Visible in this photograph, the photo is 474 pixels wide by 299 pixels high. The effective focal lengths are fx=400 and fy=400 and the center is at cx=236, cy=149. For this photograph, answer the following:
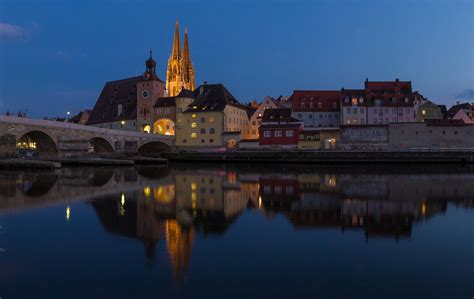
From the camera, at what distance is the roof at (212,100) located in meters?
65.7

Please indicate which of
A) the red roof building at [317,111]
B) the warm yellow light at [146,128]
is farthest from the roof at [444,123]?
the warm yellow light at [146,128]

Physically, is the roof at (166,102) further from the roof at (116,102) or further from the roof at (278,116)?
the roof at (278,116)

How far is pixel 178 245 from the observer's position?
972 centimetres

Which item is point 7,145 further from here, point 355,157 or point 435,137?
point 435,137

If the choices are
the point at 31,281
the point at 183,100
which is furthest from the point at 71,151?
the point at 31,281

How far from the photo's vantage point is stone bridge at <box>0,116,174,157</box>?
38.4 m

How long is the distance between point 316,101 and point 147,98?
31242 millimetres

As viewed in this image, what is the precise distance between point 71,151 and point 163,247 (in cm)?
4002

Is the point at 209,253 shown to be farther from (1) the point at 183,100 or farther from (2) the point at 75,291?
(1) the point at 183,100

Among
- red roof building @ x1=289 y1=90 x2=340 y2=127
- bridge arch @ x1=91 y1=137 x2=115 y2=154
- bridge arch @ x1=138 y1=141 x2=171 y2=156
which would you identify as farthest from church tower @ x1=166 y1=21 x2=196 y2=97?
bridge arch @ x1=91 y1=137 x2=115 y2=154

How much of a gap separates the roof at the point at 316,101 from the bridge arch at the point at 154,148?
76.7ft

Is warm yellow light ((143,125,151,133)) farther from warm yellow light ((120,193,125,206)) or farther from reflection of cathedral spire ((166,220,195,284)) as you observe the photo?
reflection of cathedral spire ((166,220,195,284))

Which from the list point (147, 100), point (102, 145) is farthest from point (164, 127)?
point (102, 145)

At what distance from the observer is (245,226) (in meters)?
12.3
